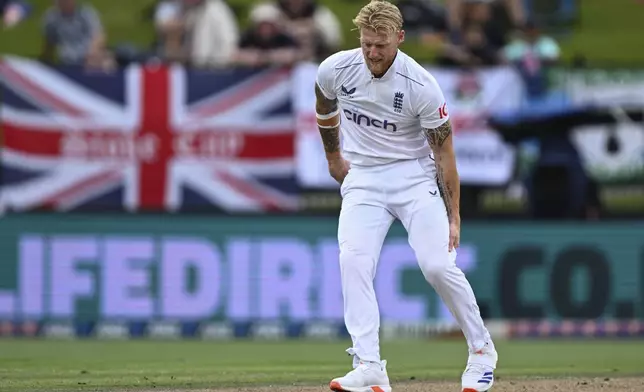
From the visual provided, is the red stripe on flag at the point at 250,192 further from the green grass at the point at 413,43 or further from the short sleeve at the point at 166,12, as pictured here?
the green grass at the point at 413,43

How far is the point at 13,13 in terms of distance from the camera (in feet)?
61.6

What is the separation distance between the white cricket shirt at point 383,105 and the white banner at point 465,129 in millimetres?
7864

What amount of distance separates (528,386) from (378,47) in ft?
10.5

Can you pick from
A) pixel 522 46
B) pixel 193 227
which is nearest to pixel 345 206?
pixel 193 227

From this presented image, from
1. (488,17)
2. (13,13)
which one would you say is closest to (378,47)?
(488,17)

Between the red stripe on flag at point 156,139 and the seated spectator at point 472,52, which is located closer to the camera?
the red stripe on flag at point 156,139

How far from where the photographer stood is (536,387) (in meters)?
9.76

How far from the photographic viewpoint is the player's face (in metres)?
7.93

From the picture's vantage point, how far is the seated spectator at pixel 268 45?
17188 mm

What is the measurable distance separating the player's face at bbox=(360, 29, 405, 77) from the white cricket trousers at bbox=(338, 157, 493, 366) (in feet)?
2.27

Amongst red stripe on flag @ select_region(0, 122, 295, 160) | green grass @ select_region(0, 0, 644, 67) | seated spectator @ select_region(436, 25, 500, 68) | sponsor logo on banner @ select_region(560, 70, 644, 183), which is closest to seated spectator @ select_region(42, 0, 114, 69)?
green grass @ select_region(0, 0, 644, 67)

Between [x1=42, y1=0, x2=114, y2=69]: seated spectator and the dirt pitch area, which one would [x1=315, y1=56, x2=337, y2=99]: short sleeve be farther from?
[x1=42, y1=0, x2=114, y2=69]: seated spectator

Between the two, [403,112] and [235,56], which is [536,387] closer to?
[403,112]

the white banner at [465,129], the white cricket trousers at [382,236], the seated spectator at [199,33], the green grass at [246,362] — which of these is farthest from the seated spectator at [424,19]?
the white cricket trousers at [382,236]
